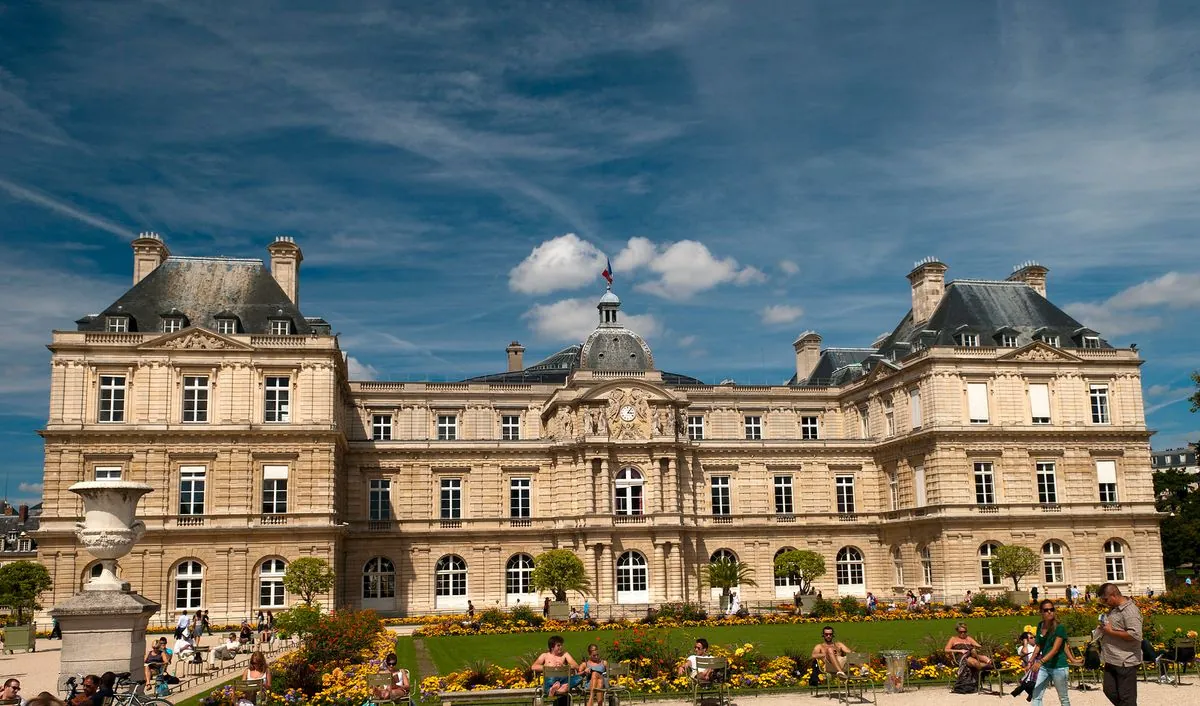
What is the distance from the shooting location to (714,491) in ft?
177

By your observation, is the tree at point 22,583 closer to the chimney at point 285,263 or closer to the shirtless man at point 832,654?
the chimney at point 285,263

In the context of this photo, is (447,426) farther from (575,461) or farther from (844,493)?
(844,493)

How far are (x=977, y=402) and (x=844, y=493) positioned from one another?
8230 millimetres

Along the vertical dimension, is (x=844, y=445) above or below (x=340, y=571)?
above

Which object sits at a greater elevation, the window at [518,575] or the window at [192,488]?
the window at [192,488]

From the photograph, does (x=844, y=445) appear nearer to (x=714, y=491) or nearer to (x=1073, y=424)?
(x=714, y=491)

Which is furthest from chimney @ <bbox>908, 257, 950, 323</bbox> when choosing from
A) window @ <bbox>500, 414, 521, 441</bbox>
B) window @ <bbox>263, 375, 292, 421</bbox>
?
window @ <bbox>263, 375, 292, 421</bbox>

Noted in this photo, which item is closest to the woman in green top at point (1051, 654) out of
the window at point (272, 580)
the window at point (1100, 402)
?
the window at point (272, 580)

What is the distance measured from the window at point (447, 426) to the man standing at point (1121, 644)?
44.4 meters

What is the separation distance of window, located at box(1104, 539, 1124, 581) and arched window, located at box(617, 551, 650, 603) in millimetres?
21085

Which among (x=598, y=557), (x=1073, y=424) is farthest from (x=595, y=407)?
(x=1073, y=424)

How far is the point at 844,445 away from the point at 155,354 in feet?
105

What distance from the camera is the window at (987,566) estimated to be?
49.2m

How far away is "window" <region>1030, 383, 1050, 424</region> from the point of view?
51.5 m
